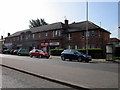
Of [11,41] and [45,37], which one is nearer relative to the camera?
[45,37]

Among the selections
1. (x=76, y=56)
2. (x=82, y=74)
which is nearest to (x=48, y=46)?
(x=76, y=56)

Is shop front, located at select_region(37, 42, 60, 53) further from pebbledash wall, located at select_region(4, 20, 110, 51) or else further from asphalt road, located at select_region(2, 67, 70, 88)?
asphalt road, located at select_region(2, 67, 70, 88)

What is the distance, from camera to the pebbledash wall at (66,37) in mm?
31031

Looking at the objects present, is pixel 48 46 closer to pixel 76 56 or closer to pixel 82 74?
pixel 76 56

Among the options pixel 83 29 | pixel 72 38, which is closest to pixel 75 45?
pixel 72 38

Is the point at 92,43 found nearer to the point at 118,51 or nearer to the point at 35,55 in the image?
the point at 118,51

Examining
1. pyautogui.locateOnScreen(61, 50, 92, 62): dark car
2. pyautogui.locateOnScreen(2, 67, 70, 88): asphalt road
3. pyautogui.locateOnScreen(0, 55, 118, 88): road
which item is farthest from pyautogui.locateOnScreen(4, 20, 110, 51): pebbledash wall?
pyautogui.locateOnScreen(2, 67, 70, 88): asphalt road

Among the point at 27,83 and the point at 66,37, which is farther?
the point at 66,37

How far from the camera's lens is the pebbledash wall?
102 feet

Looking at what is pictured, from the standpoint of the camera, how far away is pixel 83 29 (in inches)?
1310

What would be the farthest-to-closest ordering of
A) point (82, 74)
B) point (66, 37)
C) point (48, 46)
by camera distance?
point (48, 46) → point (66, 37) → point (82, 74)

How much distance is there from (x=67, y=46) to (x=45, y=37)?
30.1 feet

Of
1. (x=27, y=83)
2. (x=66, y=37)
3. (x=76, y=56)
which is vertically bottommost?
(x=27, y=83)

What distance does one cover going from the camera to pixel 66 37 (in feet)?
119
